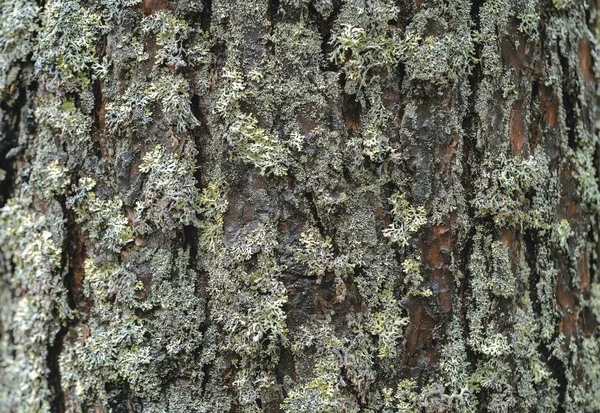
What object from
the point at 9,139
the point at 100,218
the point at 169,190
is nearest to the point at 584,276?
the point at 169,190

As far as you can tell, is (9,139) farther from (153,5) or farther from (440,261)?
(440,261)

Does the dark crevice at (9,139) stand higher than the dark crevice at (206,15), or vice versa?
the dark crevice at (206,15)

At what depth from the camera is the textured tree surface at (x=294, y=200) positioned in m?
1.01

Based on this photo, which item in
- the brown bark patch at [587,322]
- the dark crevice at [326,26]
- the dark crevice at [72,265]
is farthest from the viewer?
the brown bark patch at [587,322]

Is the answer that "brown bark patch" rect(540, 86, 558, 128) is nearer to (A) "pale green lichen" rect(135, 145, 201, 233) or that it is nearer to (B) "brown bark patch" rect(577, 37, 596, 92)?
(B) "brown bark patch" rect(577, 37, 596, 92)

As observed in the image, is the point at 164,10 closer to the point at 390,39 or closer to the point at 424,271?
the point at 390,39

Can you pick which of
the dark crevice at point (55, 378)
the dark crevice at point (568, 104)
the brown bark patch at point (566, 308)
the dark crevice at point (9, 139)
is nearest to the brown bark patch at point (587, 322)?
the brown bark patch at point (566, 308)

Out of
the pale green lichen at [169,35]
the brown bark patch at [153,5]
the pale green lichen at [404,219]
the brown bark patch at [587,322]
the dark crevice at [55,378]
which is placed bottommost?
the dark crevice at [55,378]

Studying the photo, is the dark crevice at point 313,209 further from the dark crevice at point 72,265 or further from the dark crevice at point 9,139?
the dark crevice at point 9,139

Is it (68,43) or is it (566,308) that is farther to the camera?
(566,308)

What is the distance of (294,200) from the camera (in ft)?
3.33

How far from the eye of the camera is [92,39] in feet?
3.52

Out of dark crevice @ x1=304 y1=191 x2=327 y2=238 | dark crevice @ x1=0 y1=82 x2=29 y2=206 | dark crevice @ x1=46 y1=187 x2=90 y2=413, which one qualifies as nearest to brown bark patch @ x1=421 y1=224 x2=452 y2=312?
dark crevice @ x1=304 y1=191 x2=327 y2=238

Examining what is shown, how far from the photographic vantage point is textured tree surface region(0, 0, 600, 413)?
1.01 metres
